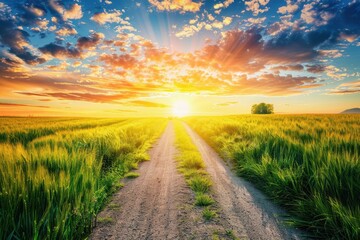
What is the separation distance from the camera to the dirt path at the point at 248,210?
162 inches

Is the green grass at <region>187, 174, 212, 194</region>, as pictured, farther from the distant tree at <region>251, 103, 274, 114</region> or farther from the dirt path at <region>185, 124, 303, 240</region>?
the distant tree at <region>251, 103, 274, 114</region>

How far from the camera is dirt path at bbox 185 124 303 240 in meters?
4.12

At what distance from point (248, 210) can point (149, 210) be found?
98.1 inches

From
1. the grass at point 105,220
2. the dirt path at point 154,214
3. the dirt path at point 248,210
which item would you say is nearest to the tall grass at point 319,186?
the dirt path at point 248,210

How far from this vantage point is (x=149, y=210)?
505 cm

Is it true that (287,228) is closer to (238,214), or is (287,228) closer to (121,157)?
(238,214)

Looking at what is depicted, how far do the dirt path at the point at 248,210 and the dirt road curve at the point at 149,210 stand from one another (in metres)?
1.08

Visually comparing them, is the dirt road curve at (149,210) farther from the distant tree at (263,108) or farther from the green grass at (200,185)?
the distant tree at (263,108)

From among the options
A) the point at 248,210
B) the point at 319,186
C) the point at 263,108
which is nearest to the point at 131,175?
the point at 248,210

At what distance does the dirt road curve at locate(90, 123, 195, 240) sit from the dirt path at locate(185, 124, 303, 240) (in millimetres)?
1077

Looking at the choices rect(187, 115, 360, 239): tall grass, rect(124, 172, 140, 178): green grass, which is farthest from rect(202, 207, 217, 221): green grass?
rect(124, 172, 140, 178): green grass

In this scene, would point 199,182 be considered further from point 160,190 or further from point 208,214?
point 208,214

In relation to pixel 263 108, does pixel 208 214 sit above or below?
below

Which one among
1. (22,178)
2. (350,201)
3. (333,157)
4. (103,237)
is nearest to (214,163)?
(333,157)
